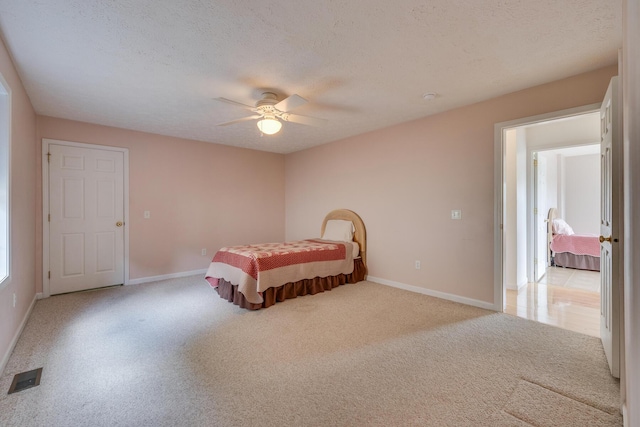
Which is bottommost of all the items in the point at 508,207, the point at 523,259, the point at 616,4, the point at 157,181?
the point at 523,259

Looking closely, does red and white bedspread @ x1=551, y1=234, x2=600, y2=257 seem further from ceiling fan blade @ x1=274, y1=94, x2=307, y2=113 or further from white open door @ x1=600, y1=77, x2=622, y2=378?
ceiling fan blade @ x1=274, y1=94, x2=307, y2=113

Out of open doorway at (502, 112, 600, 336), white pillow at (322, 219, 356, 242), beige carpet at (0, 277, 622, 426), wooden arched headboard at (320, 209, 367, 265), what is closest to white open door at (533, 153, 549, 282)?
open doorway at (502, 112, 600, 336)

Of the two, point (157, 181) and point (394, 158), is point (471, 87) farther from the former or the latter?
point (157, 181)

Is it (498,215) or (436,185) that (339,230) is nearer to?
(436,185)

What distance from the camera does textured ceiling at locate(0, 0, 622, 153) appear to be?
178 cm

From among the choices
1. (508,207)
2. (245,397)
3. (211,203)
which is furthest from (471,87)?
(211,203)

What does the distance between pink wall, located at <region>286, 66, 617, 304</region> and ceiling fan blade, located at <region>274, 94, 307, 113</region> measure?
1966 millimetres

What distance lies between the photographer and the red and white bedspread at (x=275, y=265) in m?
3.29

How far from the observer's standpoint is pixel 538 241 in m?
4.66

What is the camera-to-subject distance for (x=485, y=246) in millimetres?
3293

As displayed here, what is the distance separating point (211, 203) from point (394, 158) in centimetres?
334

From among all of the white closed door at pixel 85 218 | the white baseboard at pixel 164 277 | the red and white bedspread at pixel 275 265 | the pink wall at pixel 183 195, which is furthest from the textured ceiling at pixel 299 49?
the white baseboard at pixel 164 277

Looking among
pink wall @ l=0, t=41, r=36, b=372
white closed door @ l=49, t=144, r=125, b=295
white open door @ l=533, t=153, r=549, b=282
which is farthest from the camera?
white open door @ l=533, t=153, r=549, b=282

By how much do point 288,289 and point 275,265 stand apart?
413 mm
